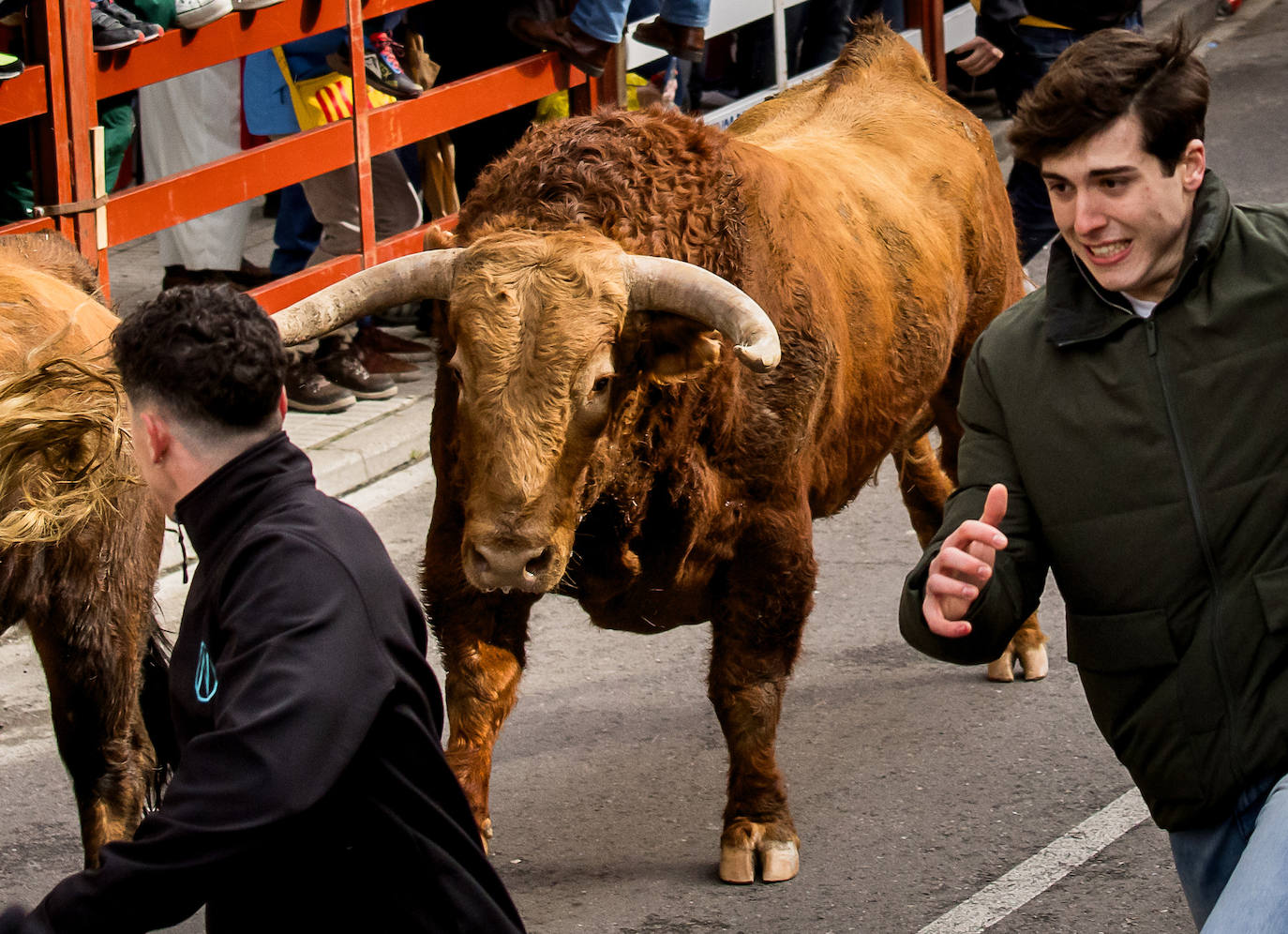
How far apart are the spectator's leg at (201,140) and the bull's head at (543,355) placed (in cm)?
446

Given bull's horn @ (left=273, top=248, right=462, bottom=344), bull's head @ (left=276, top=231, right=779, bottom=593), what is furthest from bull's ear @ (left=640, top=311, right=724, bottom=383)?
bull's horn @ (left=273, top=248, right=462, bottom=344)

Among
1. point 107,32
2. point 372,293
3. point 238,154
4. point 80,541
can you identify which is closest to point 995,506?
point 372,293

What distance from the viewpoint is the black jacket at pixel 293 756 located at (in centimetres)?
247

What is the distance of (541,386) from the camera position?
4.24 metres

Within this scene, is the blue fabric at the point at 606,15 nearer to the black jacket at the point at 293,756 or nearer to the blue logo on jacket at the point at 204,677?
the black jacket at the point at 293,756

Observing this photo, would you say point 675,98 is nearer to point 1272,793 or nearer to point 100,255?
point 100,255

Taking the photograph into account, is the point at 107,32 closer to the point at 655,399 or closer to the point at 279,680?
the point at 655,399

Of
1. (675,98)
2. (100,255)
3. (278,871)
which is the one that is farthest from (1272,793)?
(675,98)

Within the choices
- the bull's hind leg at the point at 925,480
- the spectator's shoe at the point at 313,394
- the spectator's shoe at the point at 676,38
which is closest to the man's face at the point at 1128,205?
the bull's hind leg at the point at 925,480

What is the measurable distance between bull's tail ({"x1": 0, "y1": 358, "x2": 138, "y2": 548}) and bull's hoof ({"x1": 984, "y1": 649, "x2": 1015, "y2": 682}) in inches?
124

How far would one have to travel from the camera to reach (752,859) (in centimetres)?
495

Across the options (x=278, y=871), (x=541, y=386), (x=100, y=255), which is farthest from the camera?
(x=100, y=255)

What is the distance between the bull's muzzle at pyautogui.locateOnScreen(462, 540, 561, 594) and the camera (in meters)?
4.18

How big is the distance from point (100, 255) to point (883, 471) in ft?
12.2
